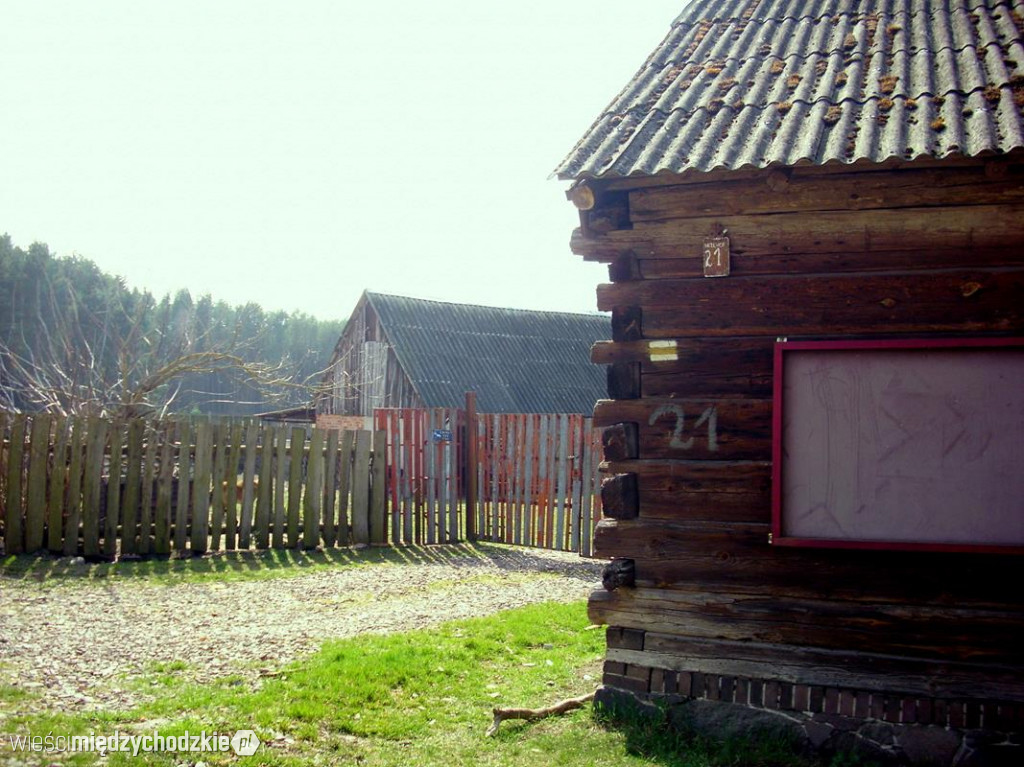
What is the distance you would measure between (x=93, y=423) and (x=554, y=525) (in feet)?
19.3

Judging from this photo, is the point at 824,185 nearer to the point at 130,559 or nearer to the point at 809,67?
the point at 809,67

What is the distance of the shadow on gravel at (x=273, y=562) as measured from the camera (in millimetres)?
9773

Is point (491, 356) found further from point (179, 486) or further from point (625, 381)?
point (625, 381)

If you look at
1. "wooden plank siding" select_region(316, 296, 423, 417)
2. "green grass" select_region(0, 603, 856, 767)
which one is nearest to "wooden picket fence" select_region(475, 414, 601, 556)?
"green grass" select_region(0, 603, 856, 767)

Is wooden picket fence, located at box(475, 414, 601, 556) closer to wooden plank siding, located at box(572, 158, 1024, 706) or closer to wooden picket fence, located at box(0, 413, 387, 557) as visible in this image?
wooden picket fence, located at box(0, 413, 387, 557)

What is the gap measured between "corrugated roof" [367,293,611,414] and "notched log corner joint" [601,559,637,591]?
21.7m

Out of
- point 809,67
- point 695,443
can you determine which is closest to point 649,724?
point 695,443

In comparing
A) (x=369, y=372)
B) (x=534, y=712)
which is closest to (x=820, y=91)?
(x=534, y=712)

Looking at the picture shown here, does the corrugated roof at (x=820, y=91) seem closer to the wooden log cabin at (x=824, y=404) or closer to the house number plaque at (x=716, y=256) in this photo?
the wooden log cabin at (x=824, y=404)

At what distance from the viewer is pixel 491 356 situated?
30719mm

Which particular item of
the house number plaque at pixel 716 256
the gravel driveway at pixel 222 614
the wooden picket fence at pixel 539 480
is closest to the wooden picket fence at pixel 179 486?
the gravel driveway at pixel 222 614

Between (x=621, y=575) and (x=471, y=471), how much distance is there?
7.86 meters

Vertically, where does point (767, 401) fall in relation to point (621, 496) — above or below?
above

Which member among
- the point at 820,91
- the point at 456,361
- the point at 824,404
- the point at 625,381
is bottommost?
the point at 824,404
